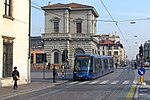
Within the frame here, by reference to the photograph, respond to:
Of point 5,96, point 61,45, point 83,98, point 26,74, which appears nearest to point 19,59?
point 26,74

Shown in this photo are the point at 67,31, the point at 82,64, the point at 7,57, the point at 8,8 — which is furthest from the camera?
the point at 67,31

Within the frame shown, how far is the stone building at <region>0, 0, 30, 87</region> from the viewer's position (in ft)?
88.9

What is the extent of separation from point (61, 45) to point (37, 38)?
48983mm

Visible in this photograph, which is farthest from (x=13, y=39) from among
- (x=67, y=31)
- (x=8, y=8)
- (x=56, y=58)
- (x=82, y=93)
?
(x=67, y=31)

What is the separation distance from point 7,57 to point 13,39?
176cm

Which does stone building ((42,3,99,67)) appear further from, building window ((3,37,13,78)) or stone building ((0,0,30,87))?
building window ((3,37,13,78))

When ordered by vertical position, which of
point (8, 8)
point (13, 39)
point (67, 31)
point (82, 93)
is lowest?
point (82, 93)

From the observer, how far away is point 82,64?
39.6 metres

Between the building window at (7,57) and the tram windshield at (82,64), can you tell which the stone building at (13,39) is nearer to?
the building window at (7,57)

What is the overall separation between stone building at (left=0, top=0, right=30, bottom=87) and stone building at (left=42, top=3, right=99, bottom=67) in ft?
182

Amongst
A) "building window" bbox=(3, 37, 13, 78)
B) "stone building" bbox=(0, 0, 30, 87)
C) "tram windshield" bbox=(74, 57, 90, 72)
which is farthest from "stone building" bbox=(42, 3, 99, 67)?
"building window" bbox=(3, 37, 13, 78)

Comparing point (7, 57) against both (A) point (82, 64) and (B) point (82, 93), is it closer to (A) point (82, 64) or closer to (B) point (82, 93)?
(B) point (82, 93)

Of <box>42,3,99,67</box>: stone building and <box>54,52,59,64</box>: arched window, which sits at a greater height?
<box>42,3,99,67</box>: stone building

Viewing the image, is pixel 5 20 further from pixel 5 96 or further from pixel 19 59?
pixel 5 96
